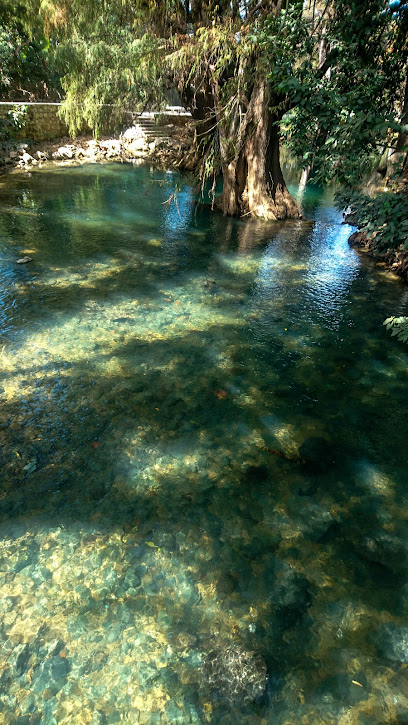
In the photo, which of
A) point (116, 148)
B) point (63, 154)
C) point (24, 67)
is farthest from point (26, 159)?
point (24, 67)

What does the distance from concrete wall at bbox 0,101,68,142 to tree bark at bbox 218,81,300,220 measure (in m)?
12.4

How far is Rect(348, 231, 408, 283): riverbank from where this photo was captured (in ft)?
27.5

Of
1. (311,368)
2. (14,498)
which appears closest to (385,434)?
(311,368)

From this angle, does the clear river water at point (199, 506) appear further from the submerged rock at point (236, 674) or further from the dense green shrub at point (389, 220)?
the dense green shrub at point (389, 220)

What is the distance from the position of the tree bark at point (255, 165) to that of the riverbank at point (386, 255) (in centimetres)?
274

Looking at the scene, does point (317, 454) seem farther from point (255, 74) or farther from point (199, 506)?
point (255, 74)

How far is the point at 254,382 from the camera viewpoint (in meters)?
4.95

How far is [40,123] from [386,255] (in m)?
18.5

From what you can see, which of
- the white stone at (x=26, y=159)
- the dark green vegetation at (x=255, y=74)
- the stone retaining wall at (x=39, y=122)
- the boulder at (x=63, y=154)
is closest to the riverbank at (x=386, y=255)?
the dark green vegetation at (x=255, y=74)

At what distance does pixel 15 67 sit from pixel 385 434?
26971 mm

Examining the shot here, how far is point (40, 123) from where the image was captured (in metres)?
19.8

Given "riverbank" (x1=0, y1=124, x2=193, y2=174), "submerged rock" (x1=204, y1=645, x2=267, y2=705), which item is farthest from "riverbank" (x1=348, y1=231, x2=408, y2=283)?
"riverbank" (x1=0, y1=124, x2=193, y2=174)

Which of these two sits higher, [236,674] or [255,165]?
[255,165]

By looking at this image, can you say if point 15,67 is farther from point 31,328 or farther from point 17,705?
point 17,705
